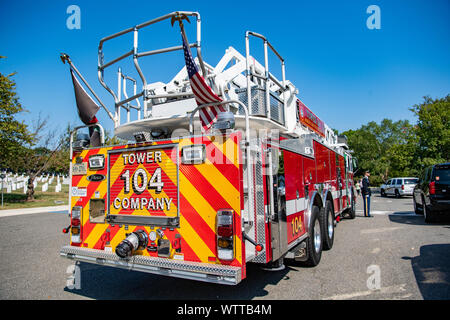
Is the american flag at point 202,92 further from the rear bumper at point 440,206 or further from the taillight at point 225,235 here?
the rear bumper at point 440,206

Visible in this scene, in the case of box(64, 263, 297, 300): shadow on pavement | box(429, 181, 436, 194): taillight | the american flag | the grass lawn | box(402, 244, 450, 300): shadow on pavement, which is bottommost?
box(64, 263, 297, 300): shadow on pavement

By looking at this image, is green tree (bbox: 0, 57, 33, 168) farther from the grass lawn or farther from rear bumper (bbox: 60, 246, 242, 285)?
rear bumper (bbox: 60, 246, 242, 285)

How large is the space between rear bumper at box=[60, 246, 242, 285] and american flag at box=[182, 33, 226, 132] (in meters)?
1.65

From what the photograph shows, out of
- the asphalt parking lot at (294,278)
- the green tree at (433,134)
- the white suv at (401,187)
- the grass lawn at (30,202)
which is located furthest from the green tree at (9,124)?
the green tree at (433,134)

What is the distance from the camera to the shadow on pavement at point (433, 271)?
3896 mm

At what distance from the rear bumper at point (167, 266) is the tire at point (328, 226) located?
10.6 ft

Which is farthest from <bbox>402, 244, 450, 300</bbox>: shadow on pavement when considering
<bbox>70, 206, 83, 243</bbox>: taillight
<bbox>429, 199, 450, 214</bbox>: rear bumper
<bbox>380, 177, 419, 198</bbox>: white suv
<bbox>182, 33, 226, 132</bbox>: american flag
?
<bbox>380, 177, 419, 198</bbox>: white suv

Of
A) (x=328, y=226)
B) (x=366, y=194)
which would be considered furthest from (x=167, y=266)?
(x=366, y=194)

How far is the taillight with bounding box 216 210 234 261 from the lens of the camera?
10.1 ft

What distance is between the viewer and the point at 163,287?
444 centimetres

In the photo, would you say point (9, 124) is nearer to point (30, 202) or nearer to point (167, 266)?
point (30, 202)

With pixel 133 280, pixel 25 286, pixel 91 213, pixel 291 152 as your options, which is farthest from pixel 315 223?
pixel 25 286

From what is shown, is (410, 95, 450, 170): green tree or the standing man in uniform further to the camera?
(410, 95, 450, 170): green tree
